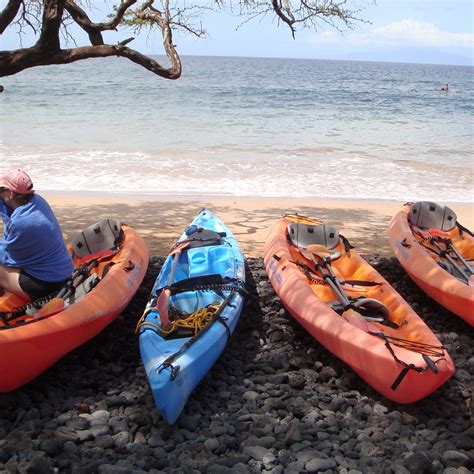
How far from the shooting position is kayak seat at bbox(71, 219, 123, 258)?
18.9 ft

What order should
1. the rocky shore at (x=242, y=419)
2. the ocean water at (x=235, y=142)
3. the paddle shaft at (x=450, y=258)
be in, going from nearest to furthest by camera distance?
the rocky shore at (x=242, y=419) < the paddle shaft at (x=450, y=258) < the ocean water at (x=235, y=142)

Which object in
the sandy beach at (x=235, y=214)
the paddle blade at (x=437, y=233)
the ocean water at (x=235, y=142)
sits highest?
the paddle blade at (x=437, y=233)

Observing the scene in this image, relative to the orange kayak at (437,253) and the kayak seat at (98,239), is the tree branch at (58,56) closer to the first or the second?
the kayak seat at (98,239)

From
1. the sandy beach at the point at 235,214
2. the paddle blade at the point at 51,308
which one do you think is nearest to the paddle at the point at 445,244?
the sandy beach at the point at 235,214

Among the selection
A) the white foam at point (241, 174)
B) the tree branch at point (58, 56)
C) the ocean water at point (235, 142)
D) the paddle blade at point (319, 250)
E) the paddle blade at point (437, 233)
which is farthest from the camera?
the ocean water at point (235, 142)

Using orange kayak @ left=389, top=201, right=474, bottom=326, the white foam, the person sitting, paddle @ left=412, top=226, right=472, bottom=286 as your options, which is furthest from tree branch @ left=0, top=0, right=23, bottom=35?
the white foam

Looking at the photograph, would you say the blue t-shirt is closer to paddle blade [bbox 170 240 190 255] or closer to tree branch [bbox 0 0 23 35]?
paddle blade [bbox 170 240 190 255]

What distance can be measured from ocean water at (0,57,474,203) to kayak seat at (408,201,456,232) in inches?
154

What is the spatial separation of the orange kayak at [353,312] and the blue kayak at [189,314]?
492 millimetres

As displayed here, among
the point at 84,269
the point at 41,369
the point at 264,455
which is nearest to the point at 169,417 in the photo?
the point at 264,455

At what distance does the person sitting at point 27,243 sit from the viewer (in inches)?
165

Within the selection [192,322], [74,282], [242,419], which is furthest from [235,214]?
[242,419]

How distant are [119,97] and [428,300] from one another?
25564 mm

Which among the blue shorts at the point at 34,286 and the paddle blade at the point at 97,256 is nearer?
the blue shorts at the point at 34,286
